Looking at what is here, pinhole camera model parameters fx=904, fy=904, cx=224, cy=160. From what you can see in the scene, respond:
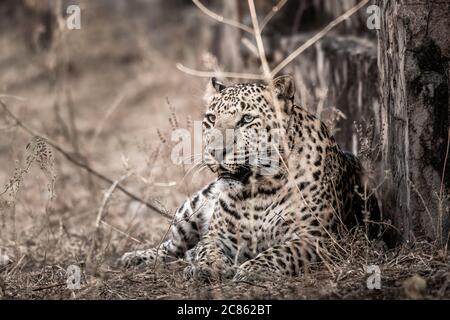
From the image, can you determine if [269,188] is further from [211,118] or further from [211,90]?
[211,90]

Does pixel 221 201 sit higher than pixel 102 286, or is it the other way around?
pixel 221 201

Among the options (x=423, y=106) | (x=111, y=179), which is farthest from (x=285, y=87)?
(x=111, y=179)

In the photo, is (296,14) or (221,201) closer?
(221,201)

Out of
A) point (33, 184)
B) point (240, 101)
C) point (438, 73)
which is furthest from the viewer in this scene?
point (33, 184)

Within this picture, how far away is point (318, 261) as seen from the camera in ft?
20.6

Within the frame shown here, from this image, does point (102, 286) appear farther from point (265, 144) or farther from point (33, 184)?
point (33, 184)

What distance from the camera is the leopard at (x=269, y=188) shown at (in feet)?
20.3

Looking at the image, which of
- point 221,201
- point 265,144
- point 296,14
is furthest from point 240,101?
point 296,14

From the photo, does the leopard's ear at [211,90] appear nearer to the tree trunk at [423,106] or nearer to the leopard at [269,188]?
the leopard at [269,188]

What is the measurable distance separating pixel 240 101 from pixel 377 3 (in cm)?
125

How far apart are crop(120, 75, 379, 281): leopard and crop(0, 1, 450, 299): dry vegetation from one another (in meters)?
0.21

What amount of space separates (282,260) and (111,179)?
5241mm

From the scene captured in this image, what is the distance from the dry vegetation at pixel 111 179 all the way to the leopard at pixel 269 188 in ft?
0.70

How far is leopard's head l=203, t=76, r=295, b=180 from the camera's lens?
6.22 metres
